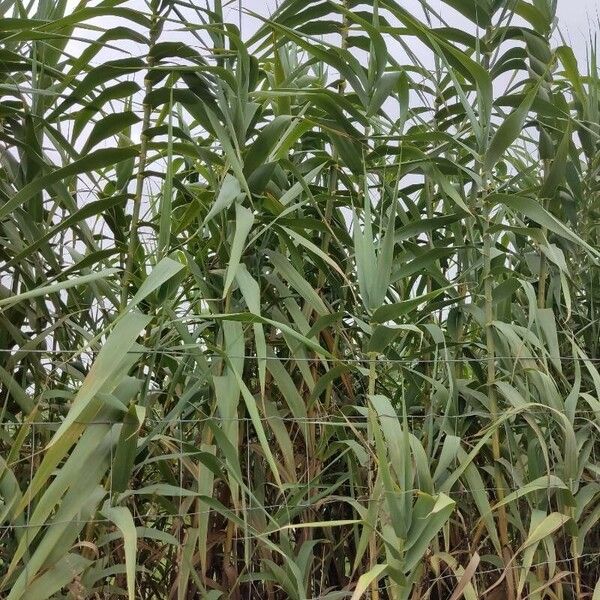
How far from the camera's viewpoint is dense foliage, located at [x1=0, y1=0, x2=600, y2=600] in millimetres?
1027

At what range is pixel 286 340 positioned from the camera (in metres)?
1.21

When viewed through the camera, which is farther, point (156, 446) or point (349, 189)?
point (349, 189)

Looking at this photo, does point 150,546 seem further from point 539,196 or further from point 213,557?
point 539,196

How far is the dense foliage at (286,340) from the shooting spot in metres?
1.03

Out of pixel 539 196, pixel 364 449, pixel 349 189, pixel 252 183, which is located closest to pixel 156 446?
pixel 364 449

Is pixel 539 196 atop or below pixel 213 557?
atop

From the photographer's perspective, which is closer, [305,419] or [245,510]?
[245,510]

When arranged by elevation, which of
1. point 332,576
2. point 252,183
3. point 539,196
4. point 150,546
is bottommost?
point 332,576

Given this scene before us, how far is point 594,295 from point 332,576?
2.18 feet

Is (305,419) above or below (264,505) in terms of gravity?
above

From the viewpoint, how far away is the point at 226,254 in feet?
3.99

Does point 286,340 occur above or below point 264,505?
above

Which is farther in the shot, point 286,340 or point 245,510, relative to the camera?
point 286,340

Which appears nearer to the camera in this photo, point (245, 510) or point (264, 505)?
point (245, 510)
